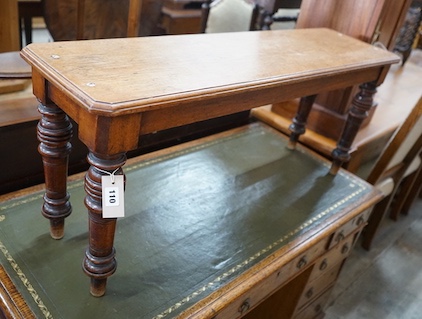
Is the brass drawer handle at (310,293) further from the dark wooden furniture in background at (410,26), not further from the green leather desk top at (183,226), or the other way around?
the dark wooden furniture in background at (410,26)

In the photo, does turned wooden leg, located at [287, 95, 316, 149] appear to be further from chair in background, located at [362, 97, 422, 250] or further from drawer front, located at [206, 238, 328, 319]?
drawer front, located at [206, 238, 328, 319]

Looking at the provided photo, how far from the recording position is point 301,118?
1.72 meters

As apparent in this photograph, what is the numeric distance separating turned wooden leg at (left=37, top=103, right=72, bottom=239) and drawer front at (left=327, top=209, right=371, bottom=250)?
0.87 meters

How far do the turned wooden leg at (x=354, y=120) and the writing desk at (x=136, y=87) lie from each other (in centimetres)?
20

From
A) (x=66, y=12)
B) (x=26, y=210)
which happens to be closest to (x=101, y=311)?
(x=26, y=210)

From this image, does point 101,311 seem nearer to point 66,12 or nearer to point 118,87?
point 118,87

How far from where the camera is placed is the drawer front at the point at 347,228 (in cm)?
142

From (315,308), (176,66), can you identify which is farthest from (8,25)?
(315,308)

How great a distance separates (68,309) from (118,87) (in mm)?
506

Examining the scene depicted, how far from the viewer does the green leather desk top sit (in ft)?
3.22

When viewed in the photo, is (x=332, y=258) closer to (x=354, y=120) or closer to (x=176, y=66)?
(x=354, y=120)

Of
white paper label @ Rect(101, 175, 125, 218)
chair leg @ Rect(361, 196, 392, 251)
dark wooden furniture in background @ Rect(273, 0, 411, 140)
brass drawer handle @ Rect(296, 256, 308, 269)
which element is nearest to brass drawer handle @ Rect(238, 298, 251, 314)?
brass drawer handle @ Rect(296, 256, 308, 269)

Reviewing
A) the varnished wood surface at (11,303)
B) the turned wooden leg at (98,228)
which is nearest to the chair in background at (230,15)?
the turned wooden leg at (98,228)

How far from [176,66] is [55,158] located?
359 mm
